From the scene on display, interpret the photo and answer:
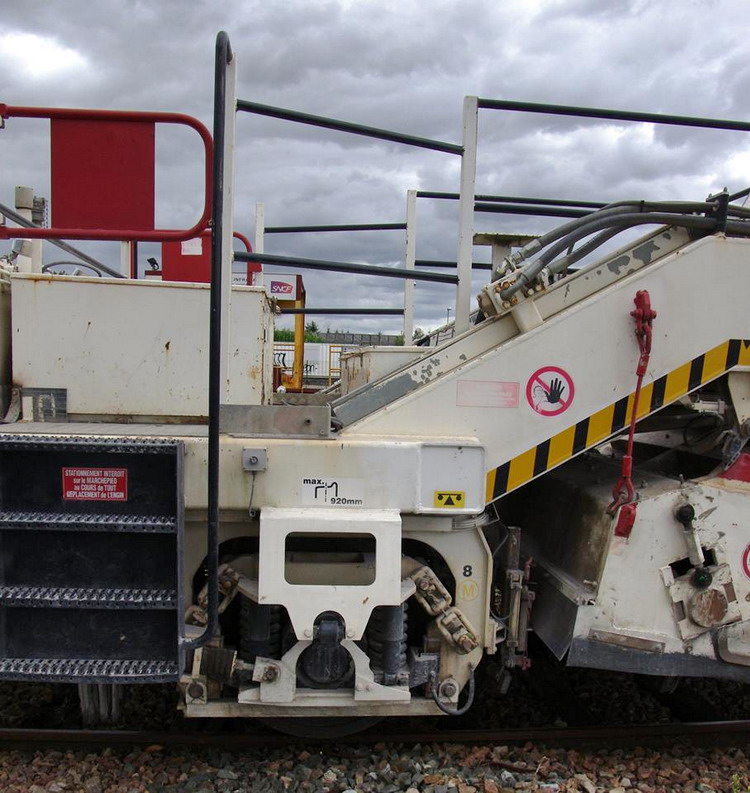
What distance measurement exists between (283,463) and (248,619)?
0.68 metres

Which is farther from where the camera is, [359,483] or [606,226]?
[606,226]

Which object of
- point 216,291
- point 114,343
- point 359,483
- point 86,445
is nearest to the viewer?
point 216,291

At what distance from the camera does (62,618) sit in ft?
7.86

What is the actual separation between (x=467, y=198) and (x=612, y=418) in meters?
1.09

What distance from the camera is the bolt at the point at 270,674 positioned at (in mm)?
2480

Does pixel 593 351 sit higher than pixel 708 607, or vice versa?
pixel 593 351

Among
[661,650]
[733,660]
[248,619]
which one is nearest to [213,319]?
[248,619]

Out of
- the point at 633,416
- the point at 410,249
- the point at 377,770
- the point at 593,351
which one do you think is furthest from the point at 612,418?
the point at 410,249

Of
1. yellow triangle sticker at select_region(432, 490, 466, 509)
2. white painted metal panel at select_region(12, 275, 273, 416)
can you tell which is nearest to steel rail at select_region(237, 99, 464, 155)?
white painted metal panel at select_region(12, 275, 273, 416)

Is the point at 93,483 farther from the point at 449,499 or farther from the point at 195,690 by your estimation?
the point at 449,499

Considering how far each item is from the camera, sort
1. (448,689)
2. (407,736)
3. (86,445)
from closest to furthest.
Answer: (86,445)
(448,689)
(407,736)

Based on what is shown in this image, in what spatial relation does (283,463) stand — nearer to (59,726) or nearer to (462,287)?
(462,287)

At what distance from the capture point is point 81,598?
7.66 ft

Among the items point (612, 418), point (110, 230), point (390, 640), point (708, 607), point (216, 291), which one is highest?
point (110, 230)
